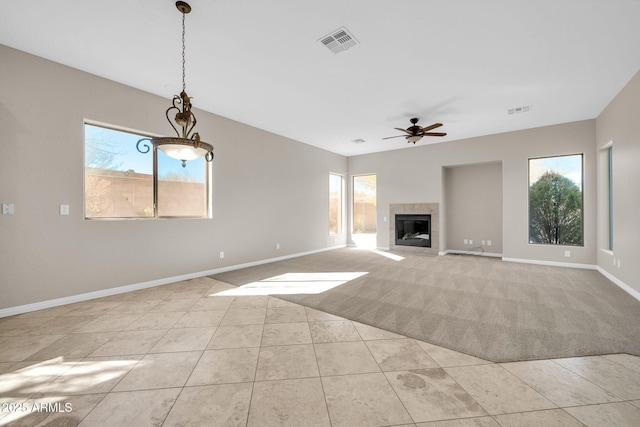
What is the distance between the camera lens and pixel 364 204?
8.75 meters

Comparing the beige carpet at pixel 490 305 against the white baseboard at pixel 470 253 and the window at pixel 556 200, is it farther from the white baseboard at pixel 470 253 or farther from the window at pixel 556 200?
the white baseboard at pixel 470 253

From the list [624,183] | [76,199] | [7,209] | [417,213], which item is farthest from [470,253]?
[7,209]

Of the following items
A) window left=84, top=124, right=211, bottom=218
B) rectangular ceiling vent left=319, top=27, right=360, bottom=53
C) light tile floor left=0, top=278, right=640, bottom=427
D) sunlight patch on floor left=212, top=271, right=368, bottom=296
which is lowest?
light tile floor left=0, top=278, right=640, bottom=427

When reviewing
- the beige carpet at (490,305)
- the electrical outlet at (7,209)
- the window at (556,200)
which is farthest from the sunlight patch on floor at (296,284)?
the window at (556,200)

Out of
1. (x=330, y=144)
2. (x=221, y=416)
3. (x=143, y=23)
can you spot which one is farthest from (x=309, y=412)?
(x=330, y=144)

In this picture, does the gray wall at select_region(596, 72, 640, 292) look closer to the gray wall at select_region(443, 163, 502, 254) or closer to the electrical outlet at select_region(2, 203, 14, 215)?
the gray wall at select_region(443, 163, 502, 254)

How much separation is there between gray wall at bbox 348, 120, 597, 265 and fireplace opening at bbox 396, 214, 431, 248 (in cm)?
40

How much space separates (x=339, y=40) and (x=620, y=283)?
18.2 feet

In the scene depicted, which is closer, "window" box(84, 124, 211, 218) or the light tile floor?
the light tile floor

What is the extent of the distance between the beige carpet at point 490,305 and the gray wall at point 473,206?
1.50 metres

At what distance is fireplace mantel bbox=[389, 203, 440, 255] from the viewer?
7.14 m

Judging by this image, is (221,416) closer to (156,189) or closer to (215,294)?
(215,294)

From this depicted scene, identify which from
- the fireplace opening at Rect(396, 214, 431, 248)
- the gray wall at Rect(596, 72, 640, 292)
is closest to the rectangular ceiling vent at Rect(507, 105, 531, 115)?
the gray wall at Rect(596, 72, 640, 292)

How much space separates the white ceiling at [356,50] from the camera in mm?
2459
